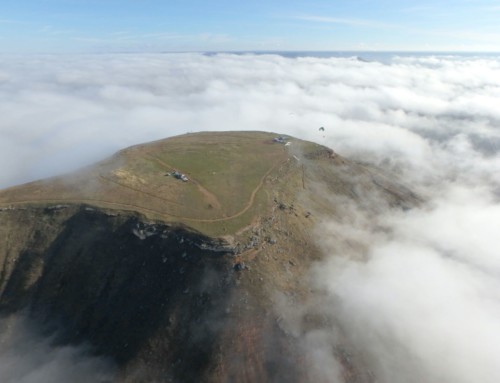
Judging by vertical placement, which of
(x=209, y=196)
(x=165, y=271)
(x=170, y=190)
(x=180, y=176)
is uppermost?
(x=180, y=176)

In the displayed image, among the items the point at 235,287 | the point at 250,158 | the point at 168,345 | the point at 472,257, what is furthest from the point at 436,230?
the point at 168,345

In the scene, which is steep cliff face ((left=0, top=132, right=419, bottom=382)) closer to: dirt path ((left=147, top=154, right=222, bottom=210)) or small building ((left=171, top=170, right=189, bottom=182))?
dirt path ((left=147, top=154, right=222, bottom=210))

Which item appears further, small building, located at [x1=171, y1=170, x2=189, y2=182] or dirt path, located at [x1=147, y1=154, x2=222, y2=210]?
small building, located at [x1=171, y1=170, x2=189, y2=182]

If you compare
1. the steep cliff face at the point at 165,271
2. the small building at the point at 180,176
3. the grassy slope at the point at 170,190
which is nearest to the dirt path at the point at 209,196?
the grassy slope at the point at 170,190

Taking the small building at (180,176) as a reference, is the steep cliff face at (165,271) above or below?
below

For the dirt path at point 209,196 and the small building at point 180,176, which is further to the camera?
the small building at point 180,176

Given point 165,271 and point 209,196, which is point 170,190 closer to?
point 209,196

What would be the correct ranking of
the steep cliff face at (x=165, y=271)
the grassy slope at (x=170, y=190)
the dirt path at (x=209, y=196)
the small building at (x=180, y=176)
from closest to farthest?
the steep cliff face at (x=165, y=271) → the grassy slope at (x=170, y=190) → the dirt path at (x=209, y=196) → the small building at (x=180, y=176)

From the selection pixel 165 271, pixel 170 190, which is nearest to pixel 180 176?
pixel 170 190

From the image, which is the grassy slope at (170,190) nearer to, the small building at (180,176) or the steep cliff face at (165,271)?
the steep cliff face at (165,271)

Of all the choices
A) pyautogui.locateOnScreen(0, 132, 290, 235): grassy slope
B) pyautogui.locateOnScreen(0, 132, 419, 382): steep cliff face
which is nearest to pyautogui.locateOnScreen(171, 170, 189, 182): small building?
pyautogui.locateOnScreen(0, 132, 290, 235): grassy slope
